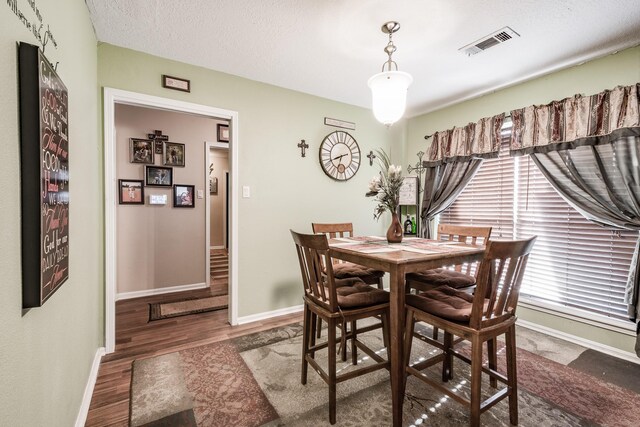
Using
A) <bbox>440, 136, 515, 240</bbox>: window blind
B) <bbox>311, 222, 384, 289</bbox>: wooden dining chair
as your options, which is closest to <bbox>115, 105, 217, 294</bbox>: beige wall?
<bbox>311, 222, 384, 289</bbox>: wooden dining chair

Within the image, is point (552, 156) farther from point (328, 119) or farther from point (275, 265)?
point (275, 265)

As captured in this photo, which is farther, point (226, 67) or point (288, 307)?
point (288, 307)

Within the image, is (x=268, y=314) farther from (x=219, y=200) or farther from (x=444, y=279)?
(x=219, y=200)

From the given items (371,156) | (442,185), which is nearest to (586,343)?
(442,185)

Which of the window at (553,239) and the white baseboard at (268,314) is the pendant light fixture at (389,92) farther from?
the white baseboard at (268,314)

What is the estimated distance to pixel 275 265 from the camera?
313cm

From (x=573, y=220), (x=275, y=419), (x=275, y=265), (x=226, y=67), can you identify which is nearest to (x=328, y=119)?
(x=226, y=67)

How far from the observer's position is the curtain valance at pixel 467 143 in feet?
10.0

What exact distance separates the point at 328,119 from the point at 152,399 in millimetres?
3014

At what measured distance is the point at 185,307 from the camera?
3301mm

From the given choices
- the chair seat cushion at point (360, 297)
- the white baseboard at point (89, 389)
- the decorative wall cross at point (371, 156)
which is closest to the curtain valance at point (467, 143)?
the decorative wall cross at point (371, 156)

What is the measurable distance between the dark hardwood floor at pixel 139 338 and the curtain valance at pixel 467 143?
8.25 ft

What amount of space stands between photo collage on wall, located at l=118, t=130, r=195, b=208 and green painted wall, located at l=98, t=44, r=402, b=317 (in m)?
1.43

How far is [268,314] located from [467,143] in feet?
9.46
